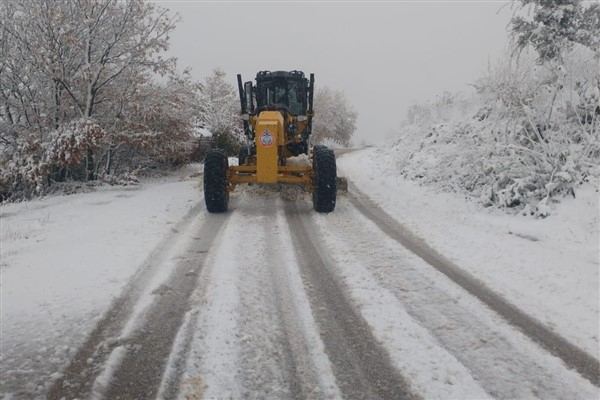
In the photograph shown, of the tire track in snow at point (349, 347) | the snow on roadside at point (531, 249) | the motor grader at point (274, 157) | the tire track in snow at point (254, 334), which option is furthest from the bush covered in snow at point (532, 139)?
the tire track in snow at point (254, 334)

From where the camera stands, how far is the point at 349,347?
10.4 feet

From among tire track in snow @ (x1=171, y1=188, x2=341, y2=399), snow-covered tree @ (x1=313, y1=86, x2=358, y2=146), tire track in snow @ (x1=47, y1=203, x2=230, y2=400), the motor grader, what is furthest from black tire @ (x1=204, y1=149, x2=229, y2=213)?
snow-covered tree @ (x1=313, y1=86, x2=358, y2=146)

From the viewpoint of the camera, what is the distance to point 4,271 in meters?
4.62

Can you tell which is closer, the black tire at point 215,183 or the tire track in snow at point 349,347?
the tire track in snow at point 349,347

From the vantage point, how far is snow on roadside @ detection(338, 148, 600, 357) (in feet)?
12.5

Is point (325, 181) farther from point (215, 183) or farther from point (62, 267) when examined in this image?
point (62, 267)

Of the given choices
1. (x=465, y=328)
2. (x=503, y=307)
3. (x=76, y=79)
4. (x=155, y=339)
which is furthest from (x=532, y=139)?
(x=76, y=79)

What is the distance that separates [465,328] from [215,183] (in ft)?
17.1

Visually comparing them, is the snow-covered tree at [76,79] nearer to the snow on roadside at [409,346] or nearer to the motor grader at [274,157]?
the motor grader at [274,157]

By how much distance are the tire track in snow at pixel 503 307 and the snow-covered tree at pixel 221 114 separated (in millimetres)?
8462

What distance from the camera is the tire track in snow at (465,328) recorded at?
2.75 m

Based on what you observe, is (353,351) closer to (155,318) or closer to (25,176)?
(155,318)

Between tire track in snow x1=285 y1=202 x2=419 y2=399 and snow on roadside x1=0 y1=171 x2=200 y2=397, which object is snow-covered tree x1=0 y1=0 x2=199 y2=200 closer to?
snow on roadside x1=0 y1=171 x2=200 y2=397

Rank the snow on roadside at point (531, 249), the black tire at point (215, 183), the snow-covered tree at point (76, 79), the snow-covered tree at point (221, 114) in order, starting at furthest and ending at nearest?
the snow-covered tree at point (221, 114) → the snow-covered tree at point (76, 79) → the black tire at point (215, 183) → the snow on roadside at point (531, 249)
